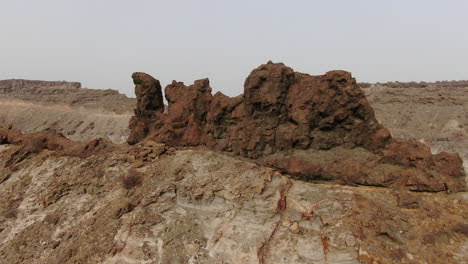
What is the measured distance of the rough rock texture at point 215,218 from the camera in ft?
25.2

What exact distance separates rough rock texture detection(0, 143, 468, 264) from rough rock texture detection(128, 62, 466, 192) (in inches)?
21.8

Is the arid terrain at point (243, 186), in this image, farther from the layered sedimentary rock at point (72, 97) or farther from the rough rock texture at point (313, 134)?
the layered sedimentary rock at point (72, 97)

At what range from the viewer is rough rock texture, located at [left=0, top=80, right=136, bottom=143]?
1427 inches

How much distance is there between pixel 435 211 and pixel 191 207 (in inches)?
276

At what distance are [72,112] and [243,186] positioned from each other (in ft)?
129

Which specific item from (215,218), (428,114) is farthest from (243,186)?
(428,114)

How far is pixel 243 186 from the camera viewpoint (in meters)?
9.59

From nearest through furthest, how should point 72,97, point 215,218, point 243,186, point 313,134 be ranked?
point 215,218 → point 243,186 → point 313,134 → point 72,97

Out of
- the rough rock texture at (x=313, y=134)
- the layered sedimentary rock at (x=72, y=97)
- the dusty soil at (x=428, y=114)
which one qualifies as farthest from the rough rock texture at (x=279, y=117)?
the layered sedimentary rock at (x=72, y=97)

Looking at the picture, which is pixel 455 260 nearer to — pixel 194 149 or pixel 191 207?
pixel 191 207

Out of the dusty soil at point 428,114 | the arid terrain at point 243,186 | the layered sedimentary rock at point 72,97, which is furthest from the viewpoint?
the layered sedimentary rock at point 72,97

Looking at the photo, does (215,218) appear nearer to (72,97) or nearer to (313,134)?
(313,134)

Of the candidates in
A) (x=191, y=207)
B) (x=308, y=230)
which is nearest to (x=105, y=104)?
(x=191, y=207)

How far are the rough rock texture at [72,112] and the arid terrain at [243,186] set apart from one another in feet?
71.1
